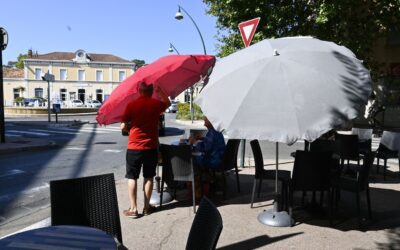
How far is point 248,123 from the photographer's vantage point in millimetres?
3930

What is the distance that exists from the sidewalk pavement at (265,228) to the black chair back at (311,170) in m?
0.52

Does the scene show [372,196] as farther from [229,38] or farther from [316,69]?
[229,38]

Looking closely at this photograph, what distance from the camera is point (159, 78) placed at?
5781mm

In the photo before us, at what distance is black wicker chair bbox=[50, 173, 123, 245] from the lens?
10.5 feet

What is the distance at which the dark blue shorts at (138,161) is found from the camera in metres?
5.00

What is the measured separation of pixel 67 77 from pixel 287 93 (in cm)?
6891

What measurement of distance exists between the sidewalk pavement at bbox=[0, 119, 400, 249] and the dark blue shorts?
0.62 m

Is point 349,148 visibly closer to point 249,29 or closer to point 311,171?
point 249,29

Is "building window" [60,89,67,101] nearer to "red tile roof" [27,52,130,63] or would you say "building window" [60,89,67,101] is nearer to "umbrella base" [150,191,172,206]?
"red tile roof" [27,52,130,63]

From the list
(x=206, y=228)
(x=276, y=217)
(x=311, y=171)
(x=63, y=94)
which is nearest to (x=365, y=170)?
(x=311, y=171)

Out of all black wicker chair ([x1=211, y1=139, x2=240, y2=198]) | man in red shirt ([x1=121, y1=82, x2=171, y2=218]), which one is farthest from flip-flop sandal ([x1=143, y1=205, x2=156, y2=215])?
black wicker chair ([x1=211, y1=139, x2=240, y2=198])

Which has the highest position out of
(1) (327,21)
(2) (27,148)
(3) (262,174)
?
(1) (327,21)

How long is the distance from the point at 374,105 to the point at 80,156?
15623mm

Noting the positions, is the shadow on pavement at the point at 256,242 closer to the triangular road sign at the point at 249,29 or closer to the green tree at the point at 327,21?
the triangular road sign at the point at 249,29
